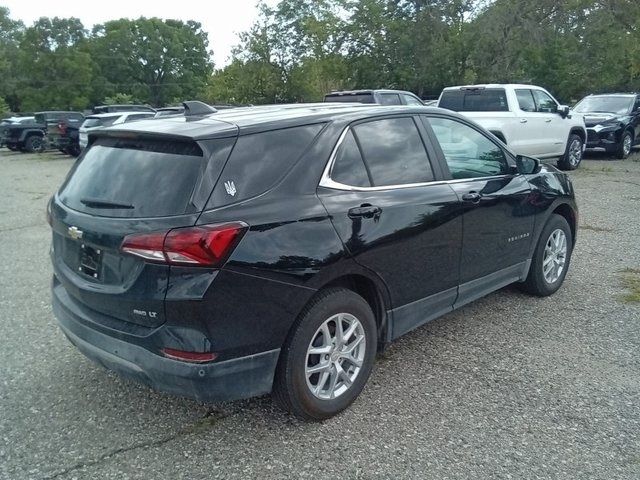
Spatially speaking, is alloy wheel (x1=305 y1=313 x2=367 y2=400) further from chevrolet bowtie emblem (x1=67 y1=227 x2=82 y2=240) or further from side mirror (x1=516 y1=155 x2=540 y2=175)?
side mirror (x1=516 y1=155 x2=540 y2=175)

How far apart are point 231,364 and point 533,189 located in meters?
3.15

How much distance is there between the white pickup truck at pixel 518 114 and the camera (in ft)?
37.8

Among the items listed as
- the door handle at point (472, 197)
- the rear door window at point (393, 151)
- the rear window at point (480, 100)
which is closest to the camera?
the rear door window at point (393, 151)

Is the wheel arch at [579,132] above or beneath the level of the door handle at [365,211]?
beneath

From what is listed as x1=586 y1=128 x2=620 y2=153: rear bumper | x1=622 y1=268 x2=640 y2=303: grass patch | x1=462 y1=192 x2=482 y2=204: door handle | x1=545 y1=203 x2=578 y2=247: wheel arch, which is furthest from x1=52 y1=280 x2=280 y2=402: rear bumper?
x1=586 y1=128 x2=620 y2=153: rear bumper

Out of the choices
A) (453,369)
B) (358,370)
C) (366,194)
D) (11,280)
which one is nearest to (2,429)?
(358,370)

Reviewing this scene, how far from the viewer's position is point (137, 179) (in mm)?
3002

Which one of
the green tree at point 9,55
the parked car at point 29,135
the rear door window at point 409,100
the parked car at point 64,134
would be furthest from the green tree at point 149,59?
the rear door window at point 409,100

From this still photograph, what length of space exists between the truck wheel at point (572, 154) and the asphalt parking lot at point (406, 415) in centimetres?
925

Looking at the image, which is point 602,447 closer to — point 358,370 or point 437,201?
point 358,370

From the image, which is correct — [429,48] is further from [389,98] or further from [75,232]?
[75,232]

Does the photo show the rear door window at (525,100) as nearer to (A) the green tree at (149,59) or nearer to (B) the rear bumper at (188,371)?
(B) the rear bumper at (188,371)

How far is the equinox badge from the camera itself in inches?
122

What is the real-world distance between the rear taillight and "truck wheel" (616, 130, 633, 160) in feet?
50.1
